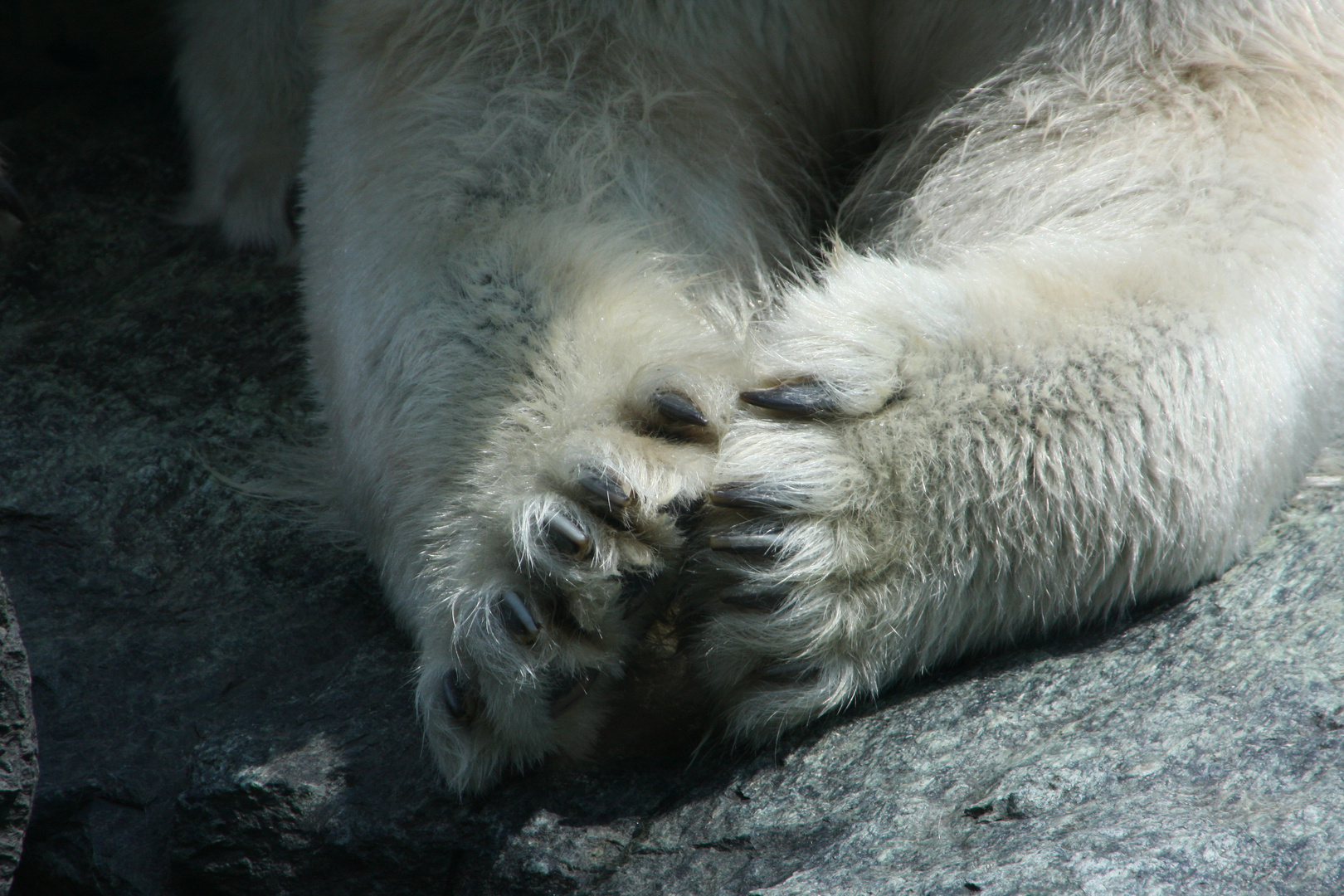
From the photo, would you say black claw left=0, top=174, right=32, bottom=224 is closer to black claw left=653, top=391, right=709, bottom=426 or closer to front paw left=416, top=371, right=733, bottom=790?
front paw left=416, top=371, right=733, bottom=790

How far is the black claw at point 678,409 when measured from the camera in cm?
128

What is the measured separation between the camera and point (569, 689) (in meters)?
1.28

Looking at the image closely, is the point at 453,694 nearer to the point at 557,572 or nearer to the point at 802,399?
the point at 557,572

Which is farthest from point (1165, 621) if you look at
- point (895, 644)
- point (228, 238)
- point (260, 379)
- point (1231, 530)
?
point (228, 238)

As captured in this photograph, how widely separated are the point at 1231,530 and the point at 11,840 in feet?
4.71

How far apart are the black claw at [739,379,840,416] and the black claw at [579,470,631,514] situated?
0.19 meters

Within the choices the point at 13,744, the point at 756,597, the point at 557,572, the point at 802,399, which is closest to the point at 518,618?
the point at 557,572

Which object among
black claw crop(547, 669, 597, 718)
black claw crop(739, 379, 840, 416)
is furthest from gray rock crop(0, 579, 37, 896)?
black claw crop(739, 379, 840, 416)

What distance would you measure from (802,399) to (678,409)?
138 millimetres

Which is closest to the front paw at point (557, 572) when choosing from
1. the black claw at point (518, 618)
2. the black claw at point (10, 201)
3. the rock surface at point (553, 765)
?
the black claw at point (518, 618)

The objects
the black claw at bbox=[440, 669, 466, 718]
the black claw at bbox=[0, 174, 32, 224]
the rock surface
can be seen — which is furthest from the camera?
the black claw at bbox=[0, 174, 32, 224]

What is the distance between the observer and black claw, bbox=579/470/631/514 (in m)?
1.21

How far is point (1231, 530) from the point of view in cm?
142

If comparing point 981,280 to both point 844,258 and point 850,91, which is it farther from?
point 850,91
